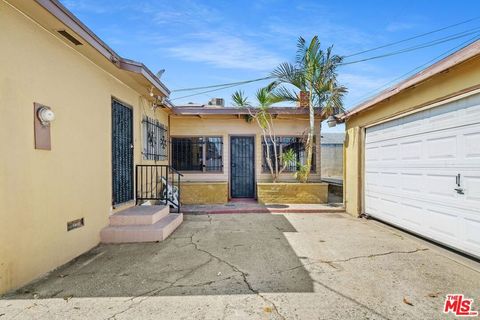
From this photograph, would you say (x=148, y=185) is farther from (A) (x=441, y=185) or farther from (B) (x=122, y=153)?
(A) (x=441, y=185)

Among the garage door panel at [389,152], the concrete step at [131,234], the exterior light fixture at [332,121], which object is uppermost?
the exterior light fixture at [332,121]

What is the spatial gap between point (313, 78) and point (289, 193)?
11.9 feet

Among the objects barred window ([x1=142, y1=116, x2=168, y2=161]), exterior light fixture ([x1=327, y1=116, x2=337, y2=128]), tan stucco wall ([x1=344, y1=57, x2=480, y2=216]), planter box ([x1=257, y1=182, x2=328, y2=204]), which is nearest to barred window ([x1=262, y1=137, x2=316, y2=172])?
planter box ([x1=257, y1=182, x2=328, y2=204])

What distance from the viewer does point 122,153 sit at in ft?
19.1

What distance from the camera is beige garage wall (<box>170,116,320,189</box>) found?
9.73 m

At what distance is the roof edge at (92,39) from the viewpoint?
3109mm

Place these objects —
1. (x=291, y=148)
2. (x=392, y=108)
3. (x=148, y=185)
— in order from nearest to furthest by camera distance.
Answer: (x=392, y=108) < (x=148, y=185) < (x=291, y=148)

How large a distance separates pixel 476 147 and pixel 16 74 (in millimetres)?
5833

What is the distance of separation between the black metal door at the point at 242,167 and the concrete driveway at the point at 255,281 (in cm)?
466

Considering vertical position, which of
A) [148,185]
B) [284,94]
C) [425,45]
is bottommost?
[148,185]

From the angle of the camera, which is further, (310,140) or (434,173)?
(310,140)

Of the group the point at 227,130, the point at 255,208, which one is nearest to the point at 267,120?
the point at 227,130

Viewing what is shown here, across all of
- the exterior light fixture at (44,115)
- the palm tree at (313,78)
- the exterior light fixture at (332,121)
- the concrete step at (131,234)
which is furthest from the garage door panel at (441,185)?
the exterior light fixture at (44,115)

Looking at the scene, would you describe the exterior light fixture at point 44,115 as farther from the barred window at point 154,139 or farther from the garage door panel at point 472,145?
the garage door panel at point 472,145
